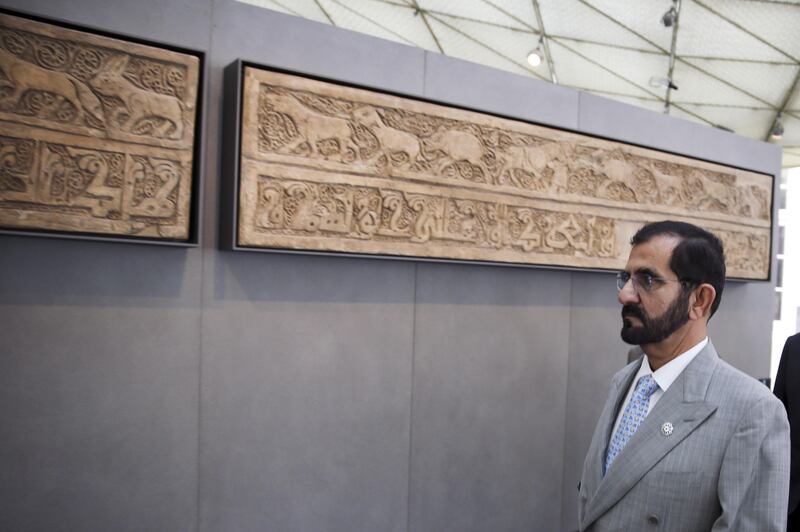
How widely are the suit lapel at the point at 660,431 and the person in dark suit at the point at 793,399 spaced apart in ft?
5.41

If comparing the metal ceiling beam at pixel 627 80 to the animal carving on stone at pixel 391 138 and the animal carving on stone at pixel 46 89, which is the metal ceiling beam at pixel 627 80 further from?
the animal carving on stone at pixel 46 89

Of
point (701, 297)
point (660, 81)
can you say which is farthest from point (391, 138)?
point (660, 81)

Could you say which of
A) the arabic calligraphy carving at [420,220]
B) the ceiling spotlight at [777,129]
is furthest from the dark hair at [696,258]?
the ceiling spotlight at [777,129]

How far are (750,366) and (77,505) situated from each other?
723cm

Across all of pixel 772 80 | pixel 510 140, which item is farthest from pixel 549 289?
pixel 772 80

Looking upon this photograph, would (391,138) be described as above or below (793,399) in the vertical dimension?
above

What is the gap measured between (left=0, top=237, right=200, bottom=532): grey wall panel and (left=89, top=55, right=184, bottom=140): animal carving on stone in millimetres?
719

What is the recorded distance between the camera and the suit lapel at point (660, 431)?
225cm

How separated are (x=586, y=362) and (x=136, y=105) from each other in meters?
4.51

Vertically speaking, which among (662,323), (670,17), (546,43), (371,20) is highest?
(371,20)

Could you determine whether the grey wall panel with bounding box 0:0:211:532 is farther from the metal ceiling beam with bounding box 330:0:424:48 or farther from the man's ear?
the metal ceiling beam with bounding box 330:0:424:48

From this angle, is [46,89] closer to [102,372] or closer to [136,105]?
[136,105]

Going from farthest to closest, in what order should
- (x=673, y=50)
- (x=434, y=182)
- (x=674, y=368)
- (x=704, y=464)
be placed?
(x=673, y=50) < (x=434, y=182) < (x=674, y=368) < (x=704, y=464)

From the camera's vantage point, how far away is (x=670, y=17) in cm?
1079
